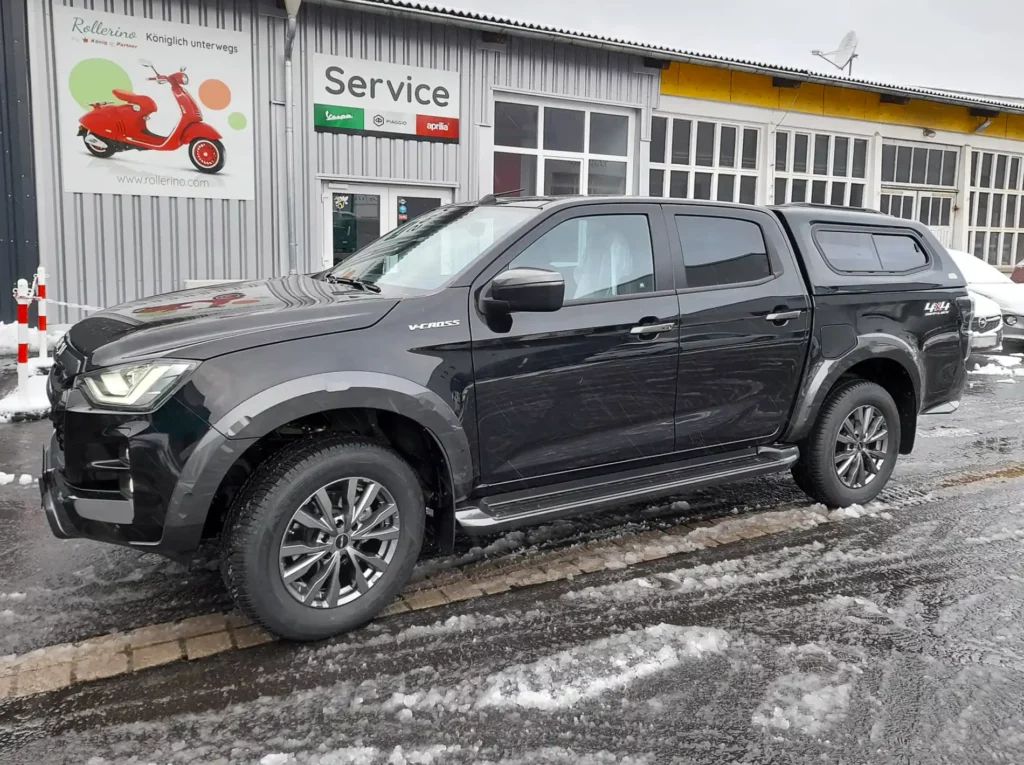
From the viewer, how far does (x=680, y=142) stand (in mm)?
14977

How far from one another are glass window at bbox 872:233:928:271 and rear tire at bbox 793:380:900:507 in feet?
Answer: 2.57

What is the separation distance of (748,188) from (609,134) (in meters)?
3.44

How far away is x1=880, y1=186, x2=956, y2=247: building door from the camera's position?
18.0m

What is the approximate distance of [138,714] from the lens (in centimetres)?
275

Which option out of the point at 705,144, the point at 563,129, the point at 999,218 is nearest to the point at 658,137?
the point at 705,144

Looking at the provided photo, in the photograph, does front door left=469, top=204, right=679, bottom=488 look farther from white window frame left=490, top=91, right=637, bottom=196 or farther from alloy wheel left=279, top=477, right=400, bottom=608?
white window frame left=490, top=91, right=637, bottom=196

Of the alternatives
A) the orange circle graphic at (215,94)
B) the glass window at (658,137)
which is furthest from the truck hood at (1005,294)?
the orange circle graphic at (215,94)

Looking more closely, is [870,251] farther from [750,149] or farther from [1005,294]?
[750,149]

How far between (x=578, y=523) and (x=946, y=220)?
1795 centimetres

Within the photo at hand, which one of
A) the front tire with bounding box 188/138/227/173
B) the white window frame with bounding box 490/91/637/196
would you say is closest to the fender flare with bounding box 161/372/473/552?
the front tire with bounding box 188/138/227/173

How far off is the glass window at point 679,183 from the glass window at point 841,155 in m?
3.75

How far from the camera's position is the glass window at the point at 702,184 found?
15.4 meters

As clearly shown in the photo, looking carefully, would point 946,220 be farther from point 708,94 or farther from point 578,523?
point 578,523

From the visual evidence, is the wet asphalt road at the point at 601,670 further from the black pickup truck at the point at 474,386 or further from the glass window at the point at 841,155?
the glass window at the point at 841,155
